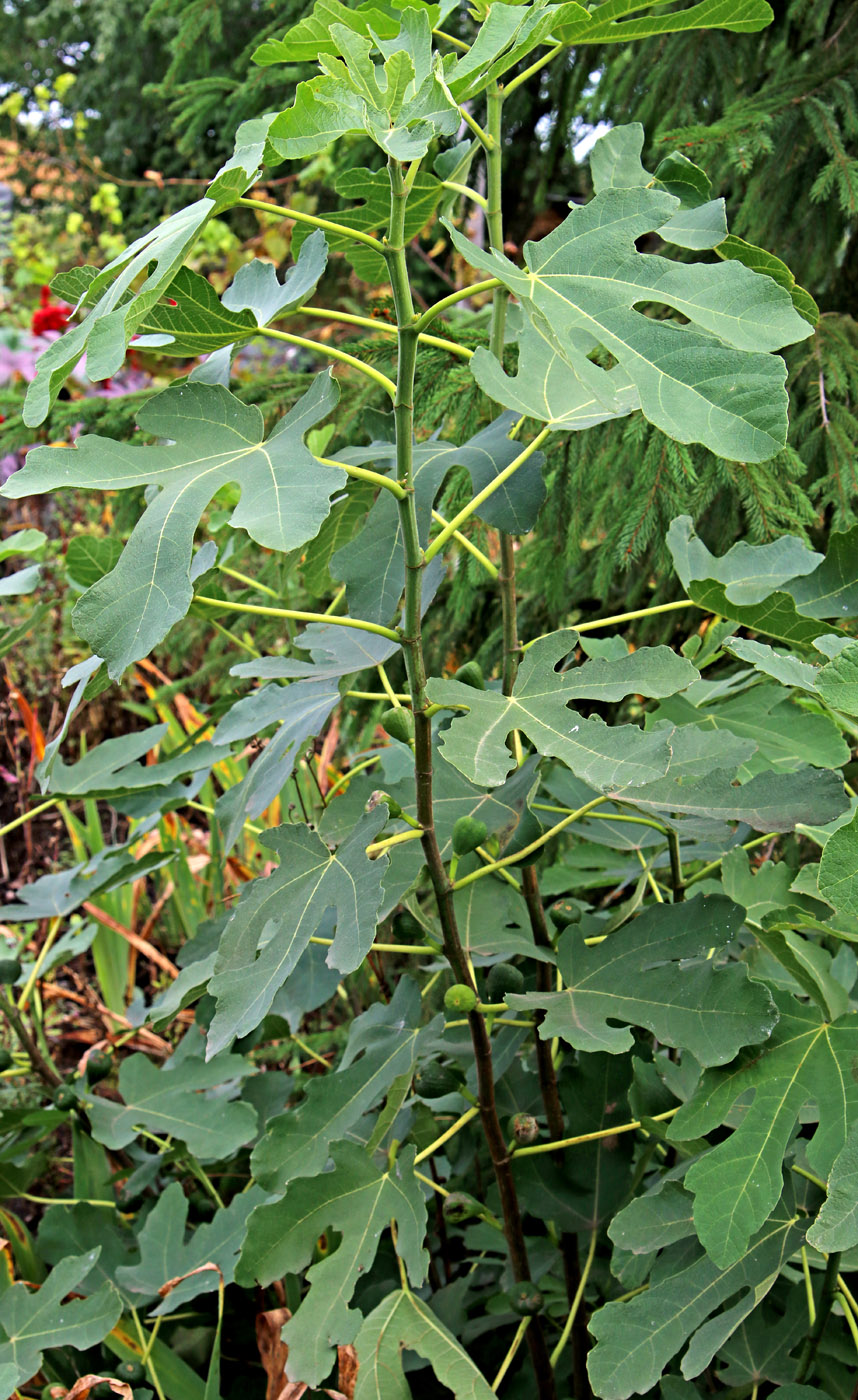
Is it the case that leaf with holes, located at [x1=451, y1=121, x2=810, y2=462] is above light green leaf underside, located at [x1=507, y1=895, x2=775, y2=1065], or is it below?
above

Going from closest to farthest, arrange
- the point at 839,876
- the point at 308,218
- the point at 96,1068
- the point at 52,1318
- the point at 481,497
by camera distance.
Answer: the point at 839,876 → the point at 308,218 → the point at 481,497 → the point at 52,1318 → the point at 96,1068

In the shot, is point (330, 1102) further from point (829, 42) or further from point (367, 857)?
point (829, 42)

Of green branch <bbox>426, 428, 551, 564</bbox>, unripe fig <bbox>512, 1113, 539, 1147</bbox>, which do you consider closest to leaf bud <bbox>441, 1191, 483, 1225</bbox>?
unripe fig <bbox>512, 1113, 539, 1147</bbox>

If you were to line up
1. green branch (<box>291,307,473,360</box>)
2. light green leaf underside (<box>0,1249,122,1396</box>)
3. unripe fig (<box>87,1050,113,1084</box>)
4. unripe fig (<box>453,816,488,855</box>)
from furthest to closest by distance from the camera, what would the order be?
1. unripe fig (<box>87,1050,113,1084</box>)
2. light green leaf underside (<box>0,1249,122,1396</box>)
3. unripe fig (<box>453,816,488,855</box>)
4. green branch (<box>291,307,473,360</box>)

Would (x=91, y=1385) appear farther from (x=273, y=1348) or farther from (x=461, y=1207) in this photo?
(x=461, y=1207)

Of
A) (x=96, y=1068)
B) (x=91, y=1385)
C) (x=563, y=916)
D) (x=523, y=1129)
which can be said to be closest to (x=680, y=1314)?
(x=523, y=1129)

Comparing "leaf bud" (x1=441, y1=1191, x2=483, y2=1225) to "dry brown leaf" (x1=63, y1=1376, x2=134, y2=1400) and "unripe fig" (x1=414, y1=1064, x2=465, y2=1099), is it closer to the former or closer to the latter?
"unripe fig" (x1=414, y1=1064, x2=465, y2=1099)

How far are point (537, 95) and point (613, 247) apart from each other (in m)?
2.09

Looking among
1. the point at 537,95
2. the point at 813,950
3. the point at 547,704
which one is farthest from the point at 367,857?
the point at 537,95

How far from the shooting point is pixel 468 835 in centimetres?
82

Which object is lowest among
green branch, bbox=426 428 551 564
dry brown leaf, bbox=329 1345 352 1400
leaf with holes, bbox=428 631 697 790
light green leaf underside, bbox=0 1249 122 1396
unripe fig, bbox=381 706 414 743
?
dry brown leaf, bbox=329 1345 352 1400

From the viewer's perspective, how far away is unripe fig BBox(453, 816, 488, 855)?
0.82 metres

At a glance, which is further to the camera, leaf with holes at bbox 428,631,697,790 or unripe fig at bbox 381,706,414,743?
unripe fig at bbox 381,706,414,743

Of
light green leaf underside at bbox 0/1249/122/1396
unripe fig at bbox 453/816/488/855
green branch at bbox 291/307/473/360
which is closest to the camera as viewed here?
green branch at bbox 291/307/473/360
